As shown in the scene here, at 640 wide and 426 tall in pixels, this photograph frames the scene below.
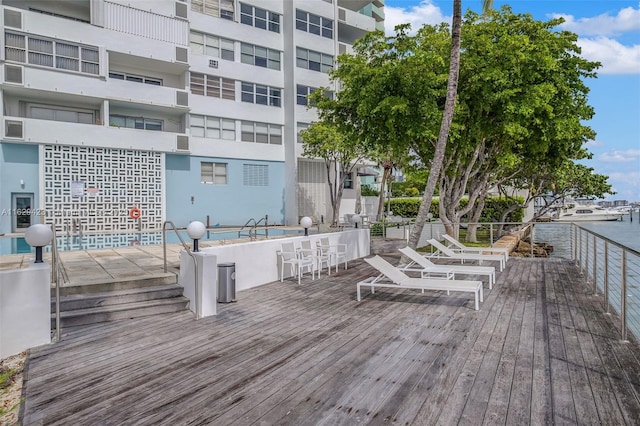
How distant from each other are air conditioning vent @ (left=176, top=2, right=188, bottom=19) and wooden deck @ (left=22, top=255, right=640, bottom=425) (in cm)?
2153

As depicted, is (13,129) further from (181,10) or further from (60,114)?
(181,10)

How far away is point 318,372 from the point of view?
4.39 metres

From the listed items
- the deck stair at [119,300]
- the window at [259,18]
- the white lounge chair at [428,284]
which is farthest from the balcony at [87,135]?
the white lounge chair at [428,284]

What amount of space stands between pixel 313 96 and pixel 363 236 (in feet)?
20.1

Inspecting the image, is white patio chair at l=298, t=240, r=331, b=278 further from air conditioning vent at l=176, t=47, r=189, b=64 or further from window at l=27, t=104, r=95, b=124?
window at l=27, t=104, r=95, b=124

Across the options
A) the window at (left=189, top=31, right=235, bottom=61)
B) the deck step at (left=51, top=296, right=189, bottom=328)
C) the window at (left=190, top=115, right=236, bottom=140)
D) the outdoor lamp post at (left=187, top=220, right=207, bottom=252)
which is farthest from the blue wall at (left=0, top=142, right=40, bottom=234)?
the outdoor lamp post at (left=187, top=220, right=207, bottom=252)


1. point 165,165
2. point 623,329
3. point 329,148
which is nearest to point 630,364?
point 623,329

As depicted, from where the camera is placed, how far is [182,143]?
2292 centimetres

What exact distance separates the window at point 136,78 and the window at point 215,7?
492cm

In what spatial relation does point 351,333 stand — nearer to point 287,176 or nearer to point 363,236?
point 363,236

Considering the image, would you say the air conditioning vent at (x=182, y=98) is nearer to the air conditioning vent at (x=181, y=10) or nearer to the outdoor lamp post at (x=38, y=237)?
the air conditioning vent at (x=181, y=10)

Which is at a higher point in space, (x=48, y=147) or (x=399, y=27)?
(x=399, y=27)

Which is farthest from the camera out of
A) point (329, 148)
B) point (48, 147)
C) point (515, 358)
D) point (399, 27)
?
point (329, 148)

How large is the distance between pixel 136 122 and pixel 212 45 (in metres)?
6.77
